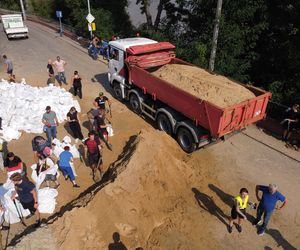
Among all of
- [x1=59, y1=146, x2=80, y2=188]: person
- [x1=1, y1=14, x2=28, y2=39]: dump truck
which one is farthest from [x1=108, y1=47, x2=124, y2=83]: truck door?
[x1=1, y1=14, x2=28, y2=39]: dump truck

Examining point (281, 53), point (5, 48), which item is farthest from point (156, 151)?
point (5, 48)

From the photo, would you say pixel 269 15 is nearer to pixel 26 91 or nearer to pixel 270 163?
pixel 270 163

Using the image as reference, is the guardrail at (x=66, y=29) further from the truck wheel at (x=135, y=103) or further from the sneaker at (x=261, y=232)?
the sneaker at (x=261, y=232)

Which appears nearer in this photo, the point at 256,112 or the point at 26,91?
the point at 256,112

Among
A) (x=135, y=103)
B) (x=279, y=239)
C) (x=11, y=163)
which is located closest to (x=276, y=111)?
(x=135, y=103)

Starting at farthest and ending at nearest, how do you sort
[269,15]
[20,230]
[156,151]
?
[269,15] < [156,151] < [20,230]

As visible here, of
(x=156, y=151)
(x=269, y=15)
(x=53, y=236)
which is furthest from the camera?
(x=269, y=15)

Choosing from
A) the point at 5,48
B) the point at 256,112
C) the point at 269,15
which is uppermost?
the point at 269,15

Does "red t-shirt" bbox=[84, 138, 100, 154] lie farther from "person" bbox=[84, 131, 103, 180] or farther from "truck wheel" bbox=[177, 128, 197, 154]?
"truck wheel" bbox=[177, 128, 197, 154]
